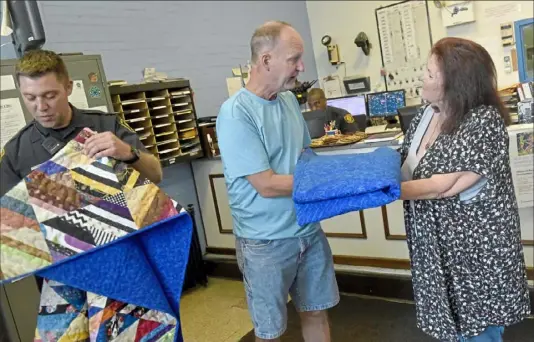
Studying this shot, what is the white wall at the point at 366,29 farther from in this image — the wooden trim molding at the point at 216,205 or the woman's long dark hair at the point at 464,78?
the woman's long dark hair at the point at 464,78

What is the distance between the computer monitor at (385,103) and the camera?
418cm

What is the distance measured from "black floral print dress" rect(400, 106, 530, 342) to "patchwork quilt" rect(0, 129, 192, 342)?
813 millimetres

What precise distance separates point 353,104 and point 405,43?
1.56 meters

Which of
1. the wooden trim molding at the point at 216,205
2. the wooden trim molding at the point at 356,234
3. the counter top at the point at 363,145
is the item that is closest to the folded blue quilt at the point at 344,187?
the counter top at the point at 363,145

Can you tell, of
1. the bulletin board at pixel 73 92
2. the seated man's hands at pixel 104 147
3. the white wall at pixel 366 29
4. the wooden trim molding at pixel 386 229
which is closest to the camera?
the seated man's hands at pixel 104 147

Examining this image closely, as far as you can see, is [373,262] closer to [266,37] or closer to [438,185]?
[438,185]

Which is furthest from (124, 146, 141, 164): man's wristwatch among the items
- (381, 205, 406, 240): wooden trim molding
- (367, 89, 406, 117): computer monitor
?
(367, 89, 406, 117): computer monitor

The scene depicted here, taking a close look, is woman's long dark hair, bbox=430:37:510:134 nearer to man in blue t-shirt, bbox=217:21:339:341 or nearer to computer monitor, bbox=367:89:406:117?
man in blue t-shirt, bbox=217:21:339:341

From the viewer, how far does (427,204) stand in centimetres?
157

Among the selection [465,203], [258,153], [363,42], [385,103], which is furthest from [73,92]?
[363,42]

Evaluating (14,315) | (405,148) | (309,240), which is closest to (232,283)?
(14,315)

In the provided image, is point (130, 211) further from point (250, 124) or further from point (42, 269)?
point (250, 124)

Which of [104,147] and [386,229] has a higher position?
[104,147]

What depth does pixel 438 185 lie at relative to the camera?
1.44 m
